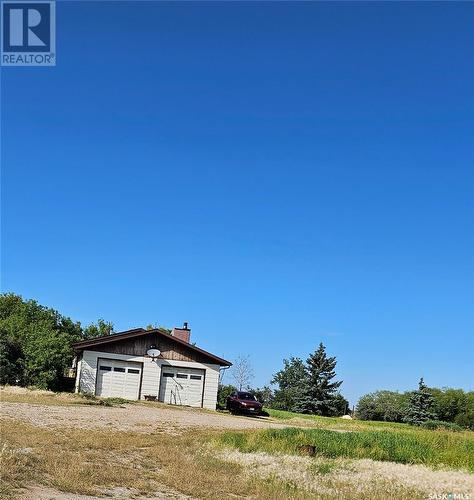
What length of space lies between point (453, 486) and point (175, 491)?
5525 mm

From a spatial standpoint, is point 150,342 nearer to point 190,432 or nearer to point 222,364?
point 222,364

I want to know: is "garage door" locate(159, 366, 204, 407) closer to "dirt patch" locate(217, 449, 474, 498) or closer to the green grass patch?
the green grass patch

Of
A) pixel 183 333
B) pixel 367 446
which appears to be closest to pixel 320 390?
pixel 183 333

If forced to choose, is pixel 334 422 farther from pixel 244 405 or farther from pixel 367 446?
pixel 367 446

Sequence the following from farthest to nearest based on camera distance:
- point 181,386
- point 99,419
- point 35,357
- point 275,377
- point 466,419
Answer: point 275,377 < point 466,419 < point 181,386 < point 35,357 < point 99,419

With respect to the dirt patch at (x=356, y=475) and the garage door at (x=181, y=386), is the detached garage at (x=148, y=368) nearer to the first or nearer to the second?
the garage door at (x=181, y=386)

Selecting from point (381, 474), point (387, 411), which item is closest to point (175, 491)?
point (381, 474)

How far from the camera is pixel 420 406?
55312mm

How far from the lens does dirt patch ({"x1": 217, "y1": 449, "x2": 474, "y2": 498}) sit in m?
10.9

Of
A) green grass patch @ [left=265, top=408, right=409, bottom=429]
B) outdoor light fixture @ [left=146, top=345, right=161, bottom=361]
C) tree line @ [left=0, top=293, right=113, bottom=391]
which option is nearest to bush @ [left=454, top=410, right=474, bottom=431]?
green grass patch @ [left=265, top=408, right=409, bottom=429]

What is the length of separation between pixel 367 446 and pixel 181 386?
75.3 feet

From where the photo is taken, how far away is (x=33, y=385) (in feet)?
112

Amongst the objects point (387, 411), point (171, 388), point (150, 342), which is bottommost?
point (387, 411)

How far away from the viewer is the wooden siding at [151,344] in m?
36.9
